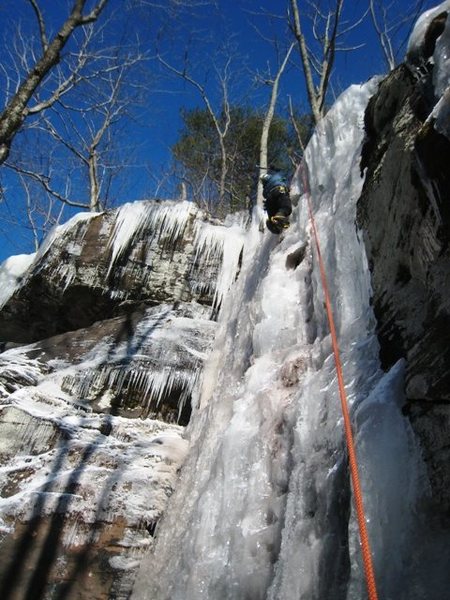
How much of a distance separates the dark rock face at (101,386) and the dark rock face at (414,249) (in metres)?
2.35

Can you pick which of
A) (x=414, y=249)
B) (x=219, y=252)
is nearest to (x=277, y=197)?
(x=219, y=252)

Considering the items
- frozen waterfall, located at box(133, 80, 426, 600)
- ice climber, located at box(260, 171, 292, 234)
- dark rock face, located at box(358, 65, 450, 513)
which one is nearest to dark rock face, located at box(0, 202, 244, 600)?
frozen waterfall, located at box(133, 80, 426, 600)

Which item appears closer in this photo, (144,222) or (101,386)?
(101,386)

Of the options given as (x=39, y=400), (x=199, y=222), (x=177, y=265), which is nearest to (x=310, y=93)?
(x=199, y=222)

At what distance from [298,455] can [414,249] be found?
3.74ft

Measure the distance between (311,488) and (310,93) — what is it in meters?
7.66

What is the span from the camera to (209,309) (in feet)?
19.4

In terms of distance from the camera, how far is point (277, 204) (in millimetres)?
5391

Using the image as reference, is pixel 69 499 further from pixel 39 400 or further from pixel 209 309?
pixel 209 309

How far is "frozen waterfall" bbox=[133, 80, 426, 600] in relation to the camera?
1634 millimetres

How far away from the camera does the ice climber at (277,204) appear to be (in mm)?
5273

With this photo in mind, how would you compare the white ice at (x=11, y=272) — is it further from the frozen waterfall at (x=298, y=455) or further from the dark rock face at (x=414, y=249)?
the dark rock face at (x=414, y=249)

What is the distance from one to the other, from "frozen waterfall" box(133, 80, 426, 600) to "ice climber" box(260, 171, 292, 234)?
62 centimetres

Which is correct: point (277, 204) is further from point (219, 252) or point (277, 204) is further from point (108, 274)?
point (108, 274)
